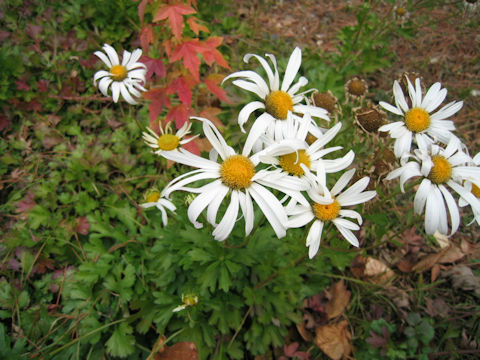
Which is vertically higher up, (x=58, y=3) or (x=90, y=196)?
(x=58, y=3)

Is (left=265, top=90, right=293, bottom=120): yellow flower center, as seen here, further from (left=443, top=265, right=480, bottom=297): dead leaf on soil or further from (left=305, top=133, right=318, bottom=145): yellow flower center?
(left=443, top=265, right=480, bottom=297): dead leaf on soil

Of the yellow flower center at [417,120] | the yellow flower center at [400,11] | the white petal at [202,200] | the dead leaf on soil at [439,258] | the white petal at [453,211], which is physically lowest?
the dead leaf on soil at [439,258]

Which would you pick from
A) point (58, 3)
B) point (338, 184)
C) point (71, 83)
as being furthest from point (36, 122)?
point (338, 184)

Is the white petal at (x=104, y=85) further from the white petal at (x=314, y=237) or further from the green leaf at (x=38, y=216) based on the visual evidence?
the white petal at (x=314, y=237)

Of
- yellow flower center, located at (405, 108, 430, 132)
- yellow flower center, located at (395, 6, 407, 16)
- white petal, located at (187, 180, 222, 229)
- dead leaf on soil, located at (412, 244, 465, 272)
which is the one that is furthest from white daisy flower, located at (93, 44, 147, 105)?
dead leaf on soil, located at (412, 244, 465, 272)

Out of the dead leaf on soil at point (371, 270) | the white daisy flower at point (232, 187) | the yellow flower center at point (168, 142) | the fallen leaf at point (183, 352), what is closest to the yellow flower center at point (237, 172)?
the white daisy flower at point (232, 187)

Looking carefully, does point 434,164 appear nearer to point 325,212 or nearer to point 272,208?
point 325,212

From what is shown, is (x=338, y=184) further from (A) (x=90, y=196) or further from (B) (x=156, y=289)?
(A) (x=90, y=196)
